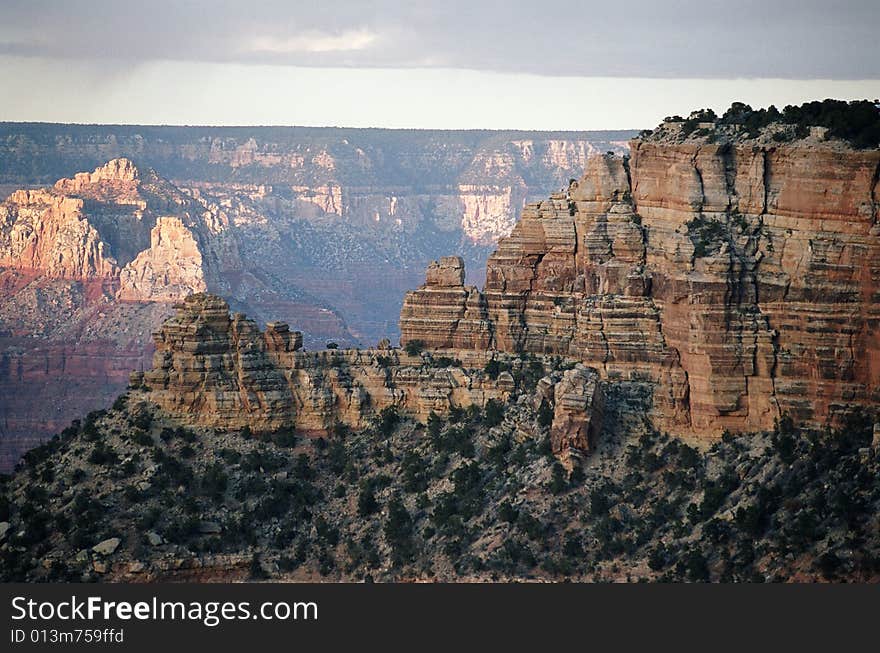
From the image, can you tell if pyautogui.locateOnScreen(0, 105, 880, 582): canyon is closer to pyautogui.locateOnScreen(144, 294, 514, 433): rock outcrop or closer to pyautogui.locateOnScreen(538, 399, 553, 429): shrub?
pyautogui.locateOnScreen(144, 294, 514, 433): rock outcrop

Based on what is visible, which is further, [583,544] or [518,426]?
[518,426]

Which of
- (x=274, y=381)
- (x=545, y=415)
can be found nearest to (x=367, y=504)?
(x=274, y=381)

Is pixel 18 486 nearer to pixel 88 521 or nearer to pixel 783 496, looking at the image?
pixel 88 521

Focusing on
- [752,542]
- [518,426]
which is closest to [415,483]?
[518,426]

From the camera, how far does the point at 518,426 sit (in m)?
97.2

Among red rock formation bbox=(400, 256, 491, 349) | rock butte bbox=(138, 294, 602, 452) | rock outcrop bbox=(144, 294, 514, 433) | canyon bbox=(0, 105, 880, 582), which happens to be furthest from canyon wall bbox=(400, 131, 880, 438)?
rock outcrop bbox=(144, 294, 514, 433)

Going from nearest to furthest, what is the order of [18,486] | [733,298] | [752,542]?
[752,542] < [733,298] < [18,486]

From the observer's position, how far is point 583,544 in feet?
294

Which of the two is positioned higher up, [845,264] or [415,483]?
[845,264]

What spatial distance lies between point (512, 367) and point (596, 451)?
8.01m

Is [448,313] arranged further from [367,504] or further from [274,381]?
[367,504]

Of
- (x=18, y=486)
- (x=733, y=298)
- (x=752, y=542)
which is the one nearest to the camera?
(x=752, y=542)

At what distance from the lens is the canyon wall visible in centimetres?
8881

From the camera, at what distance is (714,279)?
300 ft
